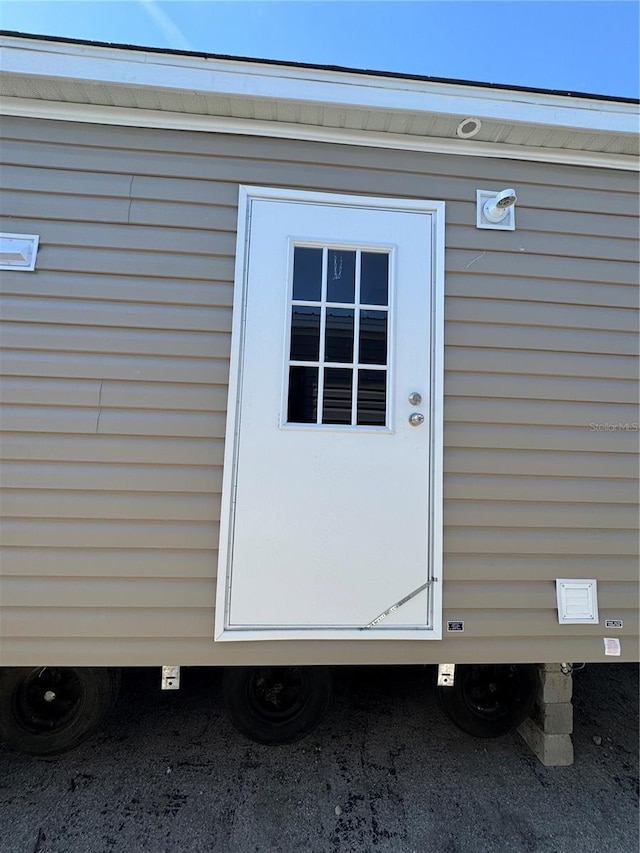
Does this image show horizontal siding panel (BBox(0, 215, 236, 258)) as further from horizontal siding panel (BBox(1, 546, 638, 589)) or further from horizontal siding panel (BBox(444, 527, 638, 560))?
horizontal siding panel (BBox(444, 527, 638, 560))

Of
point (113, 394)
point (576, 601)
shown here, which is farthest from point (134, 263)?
point (576, 601)

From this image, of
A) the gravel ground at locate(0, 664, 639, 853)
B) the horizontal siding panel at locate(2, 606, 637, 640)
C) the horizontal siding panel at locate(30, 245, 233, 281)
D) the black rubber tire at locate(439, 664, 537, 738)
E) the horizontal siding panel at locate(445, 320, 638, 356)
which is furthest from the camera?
the black rubber tire at locate(439, 664, 537, 738)

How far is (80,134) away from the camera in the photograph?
1.80 meters

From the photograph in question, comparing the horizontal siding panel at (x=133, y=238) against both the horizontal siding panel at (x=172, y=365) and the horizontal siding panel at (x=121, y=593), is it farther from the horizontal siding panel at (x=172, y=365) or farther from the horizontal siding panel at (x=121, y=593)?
the horizontal siding panel at (x=121, y=593)

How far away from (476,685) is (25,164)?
3286 mm

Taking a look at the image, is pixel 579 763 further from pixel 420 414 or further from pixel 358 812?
pixel 420 414

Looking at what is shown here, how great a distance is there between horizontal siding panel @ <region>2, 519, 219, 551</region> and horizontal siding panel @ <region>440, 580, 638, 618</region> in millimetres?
1086

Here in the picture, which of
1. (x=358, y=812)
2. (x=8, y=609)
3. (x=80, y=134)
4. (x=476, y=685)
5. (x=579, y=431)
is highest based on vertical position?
(x=80, y=134)

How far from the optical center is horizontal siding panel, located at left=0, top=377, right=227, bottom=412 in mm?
1697

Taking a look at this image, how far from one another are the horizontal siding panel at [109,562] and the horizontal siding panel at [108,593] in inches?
1.0

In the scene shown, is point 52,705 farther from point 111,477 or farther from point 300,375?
point 300,375

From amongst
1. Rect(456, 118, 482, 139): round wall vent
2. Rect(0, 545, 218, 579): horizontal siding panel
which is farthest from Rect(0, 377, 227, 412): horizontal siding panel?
Rect(456, 118, 482, 139): round wall vent

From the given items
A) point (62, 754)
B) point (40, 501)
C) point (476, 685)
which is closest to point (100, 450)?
point (40, 501)

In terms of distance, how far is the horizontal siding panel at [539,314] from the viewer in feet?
6.13
